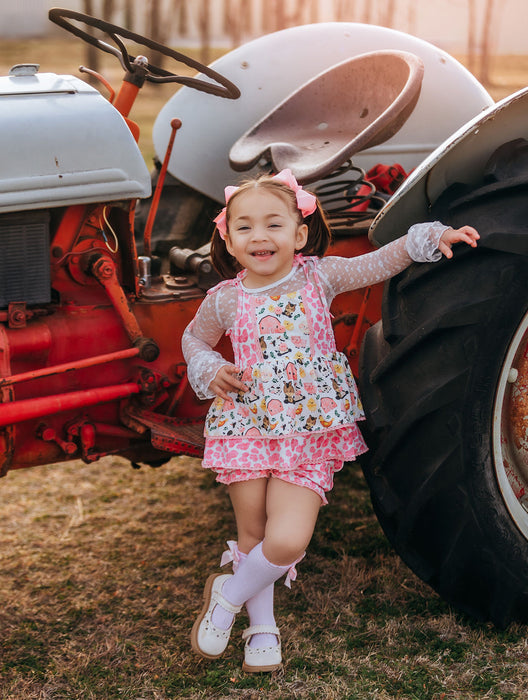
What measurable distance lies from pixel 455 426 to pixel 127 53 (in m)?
1.28

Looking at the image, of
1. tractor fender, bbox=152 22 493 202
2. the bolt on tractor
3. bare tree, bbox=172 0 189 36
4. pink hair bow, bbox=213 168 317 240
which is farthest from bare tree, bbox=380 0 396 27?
pink hair bow, bbox=213 168 317 240

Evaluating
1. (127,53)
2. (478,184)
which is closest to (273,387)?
(478,184)

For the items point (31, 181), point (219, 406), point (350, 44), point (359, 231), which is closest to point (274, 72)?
point (350, 44)

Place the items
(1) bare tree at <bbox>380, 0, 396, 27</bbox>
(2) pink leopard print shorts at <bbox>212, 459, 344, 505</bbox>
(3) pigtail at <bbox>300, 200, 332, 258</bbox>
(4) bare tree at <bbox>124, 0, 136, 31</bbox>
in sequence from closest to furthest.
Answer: (2) pink leopard print shorts at <bbox>212, 459, 344, 505</bbox> < (3) pigtail at <bbox>300, 200, 332, 258</bbox> < (1) bare tree at <bbox>380, 0, 396, 27</bbox> < (4) bare tree at <bbox>124, 0, 136, 31</bbox>

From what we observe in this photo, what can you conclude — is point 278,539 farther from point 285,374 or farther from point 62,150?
point 62,150

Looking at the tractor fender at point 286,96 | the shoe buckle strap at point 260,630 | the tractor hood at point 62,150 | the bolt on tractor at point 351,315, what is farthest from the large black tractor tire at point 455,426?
the tractor fender at point 286,96

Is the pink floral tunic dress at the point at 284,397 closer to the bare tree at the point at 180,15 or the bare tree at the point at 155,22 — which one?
the bare tree at the point at 155,22

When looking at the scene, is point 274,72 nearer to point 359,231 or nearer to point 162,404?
point 359,231

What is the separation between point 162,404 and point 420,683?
35.4 inches

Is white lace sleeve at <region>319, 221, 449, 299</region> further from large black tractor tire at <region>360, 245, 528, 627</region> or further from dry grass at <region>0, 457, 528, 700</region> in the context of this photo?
dry grass at <region>0, 457, 528, 700</region>

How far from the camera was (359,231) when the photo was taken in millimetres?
2348

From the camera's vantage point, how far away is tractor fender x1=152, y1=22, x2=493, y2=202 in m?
2.75

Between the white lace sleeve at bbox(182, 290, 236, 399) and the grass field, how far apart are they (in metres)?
0.61

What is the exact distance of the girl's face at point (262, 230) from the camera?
6.16ft
